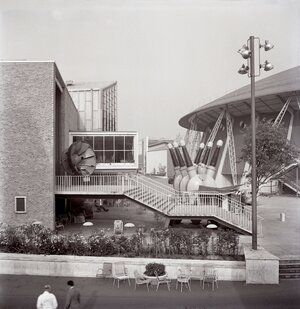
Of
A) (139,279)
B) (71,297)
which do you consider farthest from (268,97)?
(71,297)

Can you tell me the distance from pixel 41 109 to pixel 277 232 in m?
13.4

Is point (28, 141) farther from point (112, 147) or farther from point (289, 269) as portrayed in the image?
point (289, 269)

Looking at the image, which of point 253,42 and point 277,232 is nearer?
point 253,42

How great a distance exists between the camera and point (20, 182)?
717 inches

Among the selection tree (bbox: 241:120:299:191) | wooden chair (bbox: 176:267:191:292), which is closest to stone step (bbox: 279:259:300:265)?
wooden chair (bbox: 176:267:191:292)

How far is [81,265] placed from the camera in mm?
11844

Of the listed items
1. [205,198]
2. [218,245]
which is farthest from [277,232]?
[218,245]

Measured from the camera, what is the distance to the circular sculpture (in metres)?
20.8

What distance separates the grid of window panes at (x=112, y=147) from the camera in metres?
25.6

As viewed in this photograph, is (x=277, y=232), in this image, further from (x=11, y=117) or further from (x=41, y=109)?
(x=11, y=117)

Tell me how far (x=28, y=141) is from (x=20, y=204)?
126 inches

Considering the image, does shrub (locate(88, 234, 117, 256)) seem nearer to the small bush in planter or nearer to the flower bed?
the flower bed

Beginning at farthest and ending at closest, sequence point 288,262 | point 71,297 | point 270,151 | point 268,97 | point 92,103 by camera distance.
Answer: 1. point 92,103
2. point 268,97
3. point 270,151
4. point 288,262
5. point 71,297

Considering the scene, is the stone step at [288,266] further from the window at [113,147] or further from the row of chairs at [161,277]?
the window at [113,147]
